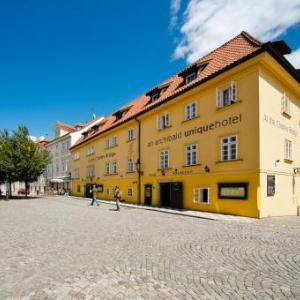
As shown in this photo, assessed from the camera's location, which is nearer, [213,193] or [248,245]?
[248,245]

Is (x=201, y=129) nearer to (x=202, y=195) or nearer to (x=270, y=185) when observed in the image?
(x=202, y=195)

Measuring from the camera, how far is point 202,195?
18016mm

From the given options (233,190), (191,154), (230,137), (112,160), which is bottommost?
(233,190)

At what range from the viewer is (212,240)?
8.98 metres

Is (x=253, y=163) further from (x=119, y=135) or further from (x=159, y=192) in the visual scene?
(x=119, y=135)

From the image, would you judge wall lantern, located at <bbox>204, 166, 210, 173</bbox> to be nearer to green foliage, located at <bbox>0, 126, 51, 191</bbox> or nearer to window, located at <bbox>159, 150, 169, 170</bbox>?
window, located at <bbox>159, 150, 169, 170</bbox>

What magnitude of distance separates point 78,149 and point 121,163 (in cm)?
1694

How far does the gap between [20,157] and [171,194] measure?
21.9 metres

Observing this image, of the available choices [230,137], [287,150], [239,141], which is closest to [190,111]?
[230,137]

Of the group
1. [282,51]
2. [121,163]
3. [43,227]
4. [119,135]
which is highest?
[282,51]

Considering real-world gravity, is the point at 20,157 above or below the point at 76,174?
Result: above

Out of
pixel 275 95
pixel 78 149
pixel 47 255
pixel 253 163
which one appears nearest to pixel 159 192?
pixel 253 163

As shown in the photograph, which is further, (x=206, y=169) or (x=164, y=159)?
(x=164, y=159)

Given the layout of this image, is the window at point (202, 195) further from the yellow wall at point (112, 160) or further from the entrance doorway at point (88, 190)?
the entrance doorway at point (88, 190)
